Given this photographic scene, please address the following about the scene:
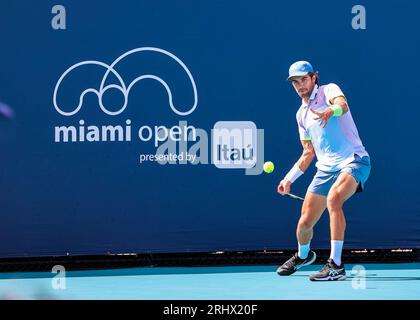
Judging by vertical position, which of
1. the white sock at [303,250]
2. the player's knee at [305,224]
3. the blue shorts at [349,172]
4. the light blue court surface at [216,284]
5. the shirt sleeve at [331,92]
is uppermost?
the shirt sleeve at [331,92]

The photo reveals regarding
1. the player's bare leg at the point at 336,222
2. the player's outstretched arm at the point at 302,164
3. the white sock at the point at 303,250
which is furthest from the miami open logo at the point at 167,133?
the player's bare leg at the point at 336,222

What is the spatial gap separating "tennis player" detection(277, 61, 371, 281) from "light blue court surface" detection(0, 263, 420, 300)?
247 mm

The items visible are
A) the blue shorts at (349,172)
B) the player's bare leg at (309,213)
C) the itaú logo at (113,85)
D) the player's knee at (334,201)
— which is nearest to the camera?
the player's knee at (334,201)

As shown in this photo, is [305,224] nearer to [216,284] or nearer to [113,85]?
[216,284]

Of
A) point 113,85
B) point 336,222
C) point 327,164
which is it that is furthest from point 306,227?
point 113,85

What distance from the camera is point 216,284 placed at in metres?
9.27

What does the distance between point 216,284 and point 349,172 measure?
147cm

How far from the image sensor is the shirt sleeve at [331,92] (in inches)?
360

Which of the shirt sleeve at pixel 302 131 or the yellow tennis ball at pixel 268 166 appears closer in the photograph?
the shirt sleeve at pixel 302 131

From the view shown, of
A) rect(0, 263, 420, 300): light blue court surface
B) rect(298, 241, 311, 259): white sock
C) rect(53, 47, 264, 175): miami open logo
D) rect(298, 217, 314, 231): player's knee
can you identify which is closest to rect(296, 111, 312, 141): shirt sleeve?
rect(53, 47, 264, 175): miami open logo

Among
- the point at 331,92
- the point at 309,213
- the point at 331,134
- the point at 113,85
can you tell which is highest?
the point at 113,85

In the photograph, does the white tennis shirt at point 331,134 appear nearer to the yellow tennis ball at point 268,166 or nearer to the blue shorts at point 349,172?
the blue shorts at point 349,172

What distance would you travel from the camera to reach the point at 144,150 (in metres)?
10.1

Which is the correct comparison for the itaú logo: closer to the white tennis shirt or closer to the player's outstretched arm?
the player's outstretched arm
